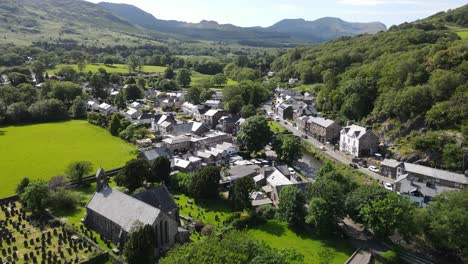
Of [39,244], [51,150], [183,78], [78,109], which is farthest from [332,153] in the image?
[183,78]

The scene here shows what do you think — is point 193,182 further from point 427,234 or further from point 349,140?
point 349,140

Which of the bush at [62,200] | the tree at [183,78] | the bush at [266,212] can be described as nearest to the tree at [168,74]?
the tree at [183,78]

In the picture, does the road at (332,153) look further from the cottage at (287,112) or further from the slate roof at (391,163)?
the cottage at (287,112)

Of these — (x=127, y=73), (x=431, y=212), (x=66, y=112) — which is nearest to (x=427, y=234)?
(x=431, y=212)

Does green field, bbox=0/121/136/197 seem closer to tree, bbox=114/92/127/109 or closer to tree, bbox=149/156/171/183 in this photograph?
tree, bbox=149/156/171/183

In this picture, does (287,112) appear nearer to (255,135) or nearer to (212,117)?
(212,117)

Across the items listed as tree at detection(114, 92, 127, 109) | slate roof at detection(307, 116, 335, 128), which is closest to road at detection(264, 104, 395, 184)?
slate roof at detection(307, 116, 335, 128)
